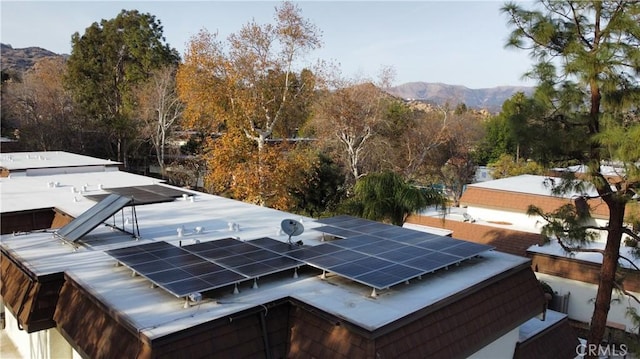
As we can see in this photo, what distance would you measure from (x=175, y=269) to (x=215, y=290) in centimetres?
78

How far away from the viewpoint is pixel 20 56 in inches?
4355

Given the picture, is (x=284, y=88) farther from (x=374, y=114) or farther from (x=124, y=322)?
(x=124, y=322)

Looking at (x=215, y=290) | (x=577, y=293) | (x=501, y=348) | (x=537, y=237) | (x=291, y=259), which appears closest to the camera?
(x=215, y=290)

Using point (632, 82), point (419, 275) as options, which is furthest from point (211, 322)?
point (632, 82)

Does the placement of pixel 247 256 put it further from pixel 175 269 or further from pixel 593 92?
pixel 593 92

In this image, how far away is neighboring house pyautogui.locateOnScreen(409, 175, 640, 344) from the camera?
1352cm

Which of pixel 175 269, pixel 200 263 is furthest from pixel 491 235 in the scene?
pixel 175 269

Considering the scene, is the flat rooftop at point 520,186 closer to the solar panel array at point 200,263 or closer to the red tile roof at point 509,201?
the red tile roof at point 509,201

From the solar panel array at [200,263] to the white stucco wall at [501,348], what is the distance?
3.45 m

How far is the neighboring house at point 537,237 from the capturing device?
1352 cm

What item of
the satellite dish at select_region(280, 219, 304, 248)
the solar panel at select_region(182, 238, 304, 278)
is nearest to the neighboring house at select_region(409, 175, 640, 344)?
the satellite dish at select_region(280, 219, 304, 248)

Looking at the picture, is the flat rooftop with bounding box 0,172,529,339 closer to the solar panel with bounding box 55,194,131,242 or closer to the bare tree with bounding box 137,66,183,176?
the solar panel with bounding box 55,194,131,242

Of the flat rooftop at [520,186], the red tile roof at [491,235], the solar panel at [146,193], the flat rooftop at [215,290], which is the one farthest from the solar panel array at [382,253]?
the flat rooftop at [520,186]

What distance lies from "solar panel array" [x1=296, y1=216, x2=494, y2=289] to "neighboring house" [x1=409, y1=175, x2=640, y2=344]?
3.23m
